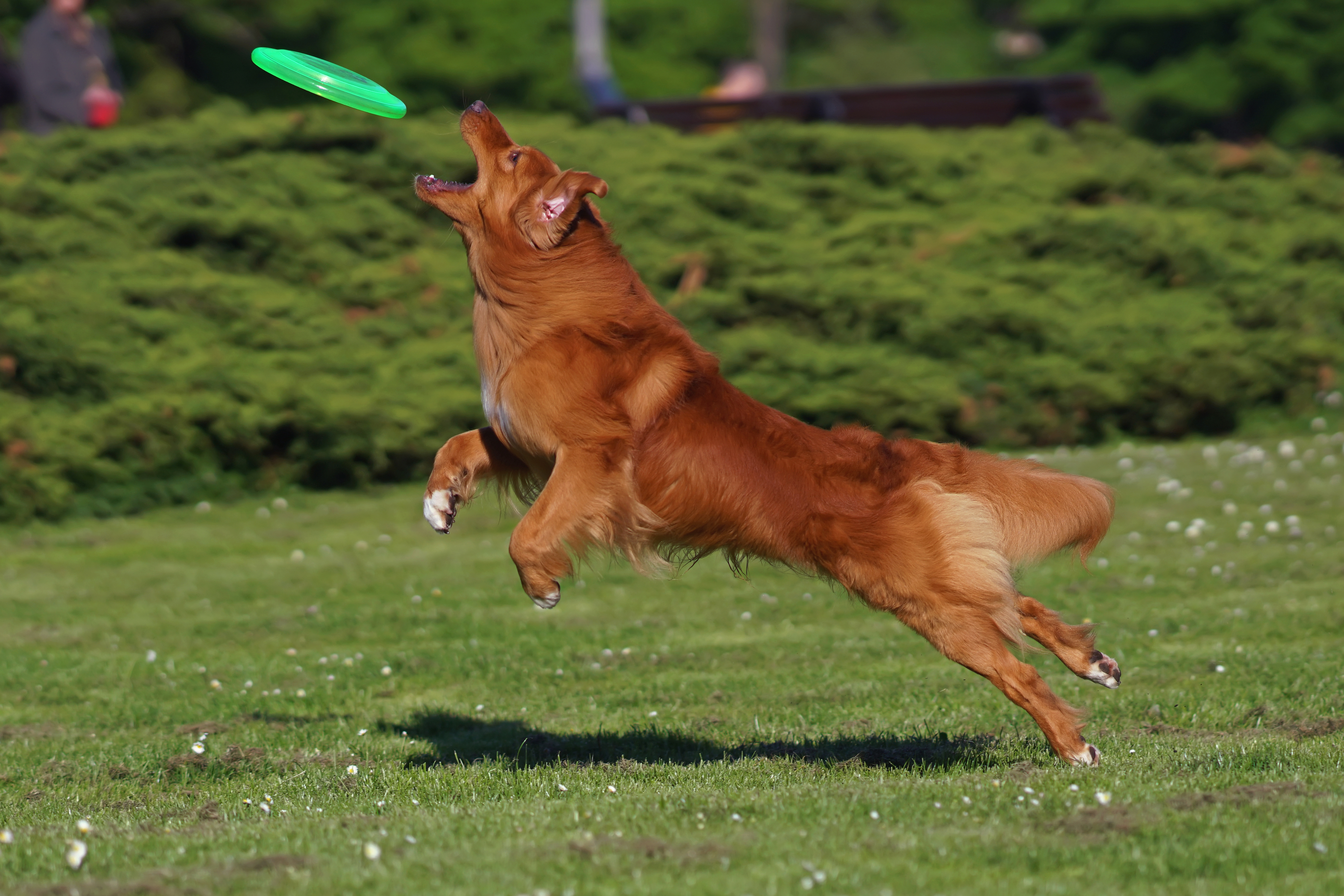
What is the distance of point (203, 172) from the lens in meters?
14.4

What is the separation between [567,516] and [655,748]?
150 cm

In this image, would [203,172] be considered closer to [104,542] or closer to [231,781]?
[104,542]

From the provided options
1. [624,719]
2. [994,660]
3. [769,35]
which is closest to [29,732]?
[624,719]

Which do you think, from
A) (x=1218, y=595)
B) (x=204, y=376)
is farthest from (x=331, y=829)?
(x=204, y=376)

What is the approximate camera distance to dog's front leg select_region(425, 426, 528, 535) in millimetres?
6176

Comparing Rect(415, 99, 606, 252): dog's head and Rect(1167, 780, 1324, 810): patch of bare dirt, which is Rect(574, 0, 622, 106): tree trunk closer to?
Rect(415, 99, 606, 252): dog's head

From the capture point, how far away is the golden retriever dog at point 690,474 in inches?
229

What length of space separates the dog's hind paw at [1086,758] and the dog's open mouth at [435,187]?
3197mm

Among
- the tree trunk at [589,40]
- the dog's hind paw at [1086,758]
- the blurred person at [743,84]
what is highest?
the tree trunk at [589,40]

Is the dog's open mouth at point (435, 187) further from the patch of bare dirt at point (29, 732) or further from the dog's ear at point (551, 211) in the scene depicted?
the patch of bare dirt at point (29, 732)

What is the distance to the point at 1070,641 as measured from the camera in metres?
6.22

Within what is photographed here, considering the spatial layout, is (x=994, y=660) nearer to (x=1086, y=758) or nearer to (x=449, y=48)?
(x=1086, y=758)

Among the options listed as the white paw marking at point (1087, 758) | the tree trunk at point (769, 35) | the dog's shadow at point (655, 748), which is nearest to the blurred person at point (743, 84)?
the dog's shadow at point (655, 748)

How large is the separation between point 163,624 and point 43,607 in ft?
3.17
